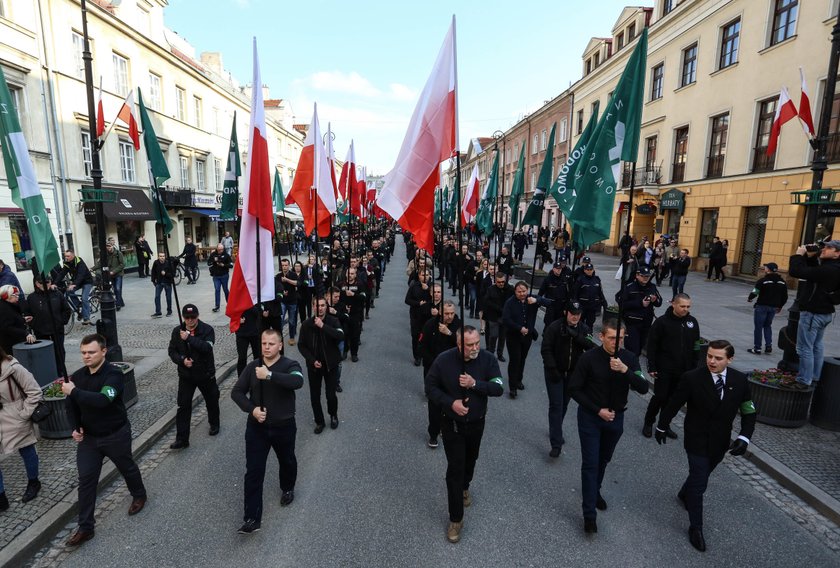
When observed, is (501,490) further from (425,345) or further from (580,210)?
(580,210)

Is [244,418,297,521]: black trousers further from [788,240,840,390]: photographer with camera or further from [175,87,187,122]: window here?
[175,87,187,122]: window

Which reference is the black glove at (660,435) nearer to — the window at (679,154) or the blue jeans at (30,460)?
the blue jeans at (30,460)

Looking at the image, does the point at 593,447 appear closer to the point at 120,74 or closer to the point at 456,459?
the point at 456,459

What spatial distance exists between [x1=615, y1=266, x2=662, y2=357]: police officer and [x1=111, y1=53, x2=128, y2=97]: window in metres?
23.4

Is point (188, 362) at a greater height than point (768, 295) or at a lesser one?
lesser

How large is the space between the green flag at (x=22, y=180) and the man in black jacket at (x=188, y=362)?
64.0 inches

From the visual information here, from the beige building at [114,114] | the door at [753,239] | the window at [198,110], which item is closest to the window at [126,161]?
the beige building at [114,114]

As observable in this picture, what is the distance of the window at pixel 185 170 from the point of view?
25812 mm

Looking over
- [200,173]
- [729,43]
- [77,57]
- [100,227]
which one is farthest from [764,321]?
[200,173]

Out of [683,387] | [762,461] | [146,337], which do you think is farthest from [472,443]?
[146,337]

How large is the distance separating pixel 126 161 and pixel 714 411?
24.9 meters

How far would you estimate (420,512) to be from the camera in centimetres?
433

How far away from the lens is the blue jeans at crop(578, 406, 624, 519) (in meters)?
4.06

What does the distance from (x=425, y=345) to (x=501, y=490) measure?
7.57 ft
